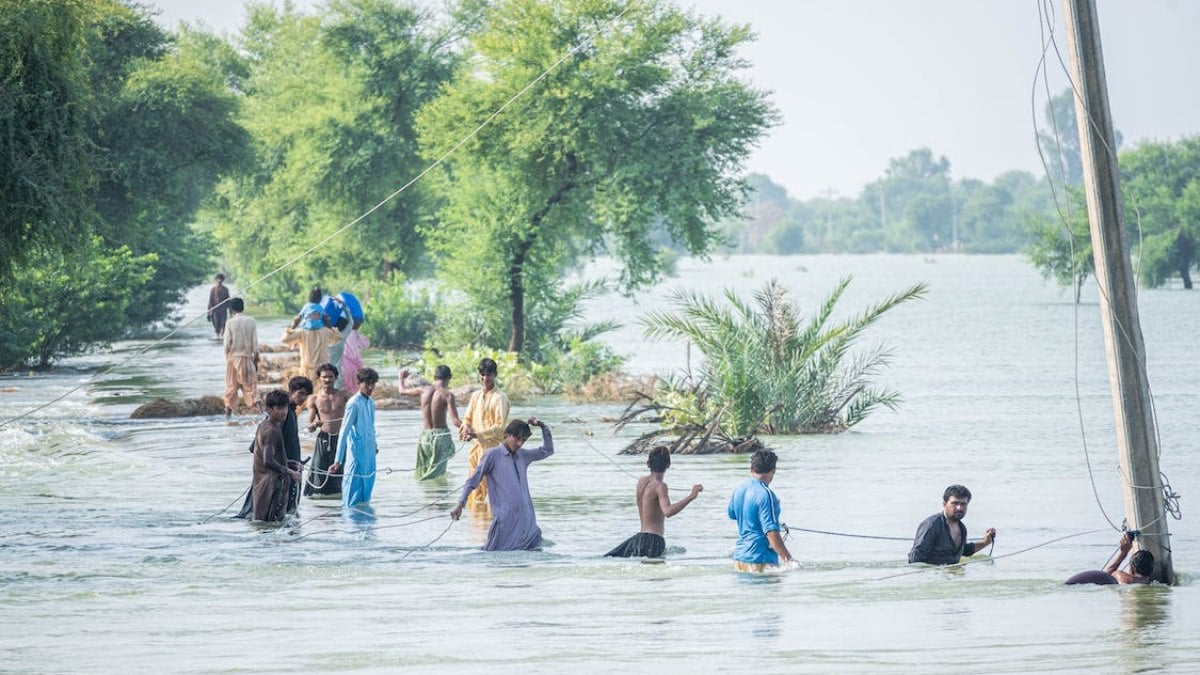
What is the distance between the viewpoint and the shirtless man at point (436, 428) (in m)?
19.5

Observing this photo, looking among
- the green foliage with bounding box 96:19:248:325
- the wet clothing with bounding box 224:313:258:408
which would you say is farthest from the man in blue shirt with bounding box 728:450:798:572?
the green foliage with bounding box 96:19:248:325

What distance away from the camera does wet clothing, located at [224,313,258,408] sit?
27078mm

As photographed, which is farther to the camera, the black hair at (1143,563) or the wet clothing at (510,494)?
the wet clothing at (510,494)

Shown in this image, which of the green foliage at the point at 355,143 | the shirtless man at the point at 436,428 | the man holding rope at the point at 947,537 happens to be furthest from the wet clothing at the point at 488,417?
the green foliage at the point at 355,143

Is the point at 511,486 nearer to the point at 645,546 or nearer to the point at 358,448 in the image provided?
the point at 645,546

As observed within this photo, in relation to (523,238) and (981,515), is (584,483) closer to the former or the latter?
(981,515)

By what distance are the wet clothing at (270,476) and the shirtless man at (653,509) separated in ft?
11.0

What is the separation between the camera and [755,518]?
1450cm

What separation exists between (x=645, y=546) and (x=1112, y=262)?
474 cm

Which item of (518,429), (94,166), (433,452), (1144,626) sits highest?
(94,166)

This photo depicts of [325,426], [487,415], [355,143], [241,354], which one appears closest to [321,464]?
[325,426]

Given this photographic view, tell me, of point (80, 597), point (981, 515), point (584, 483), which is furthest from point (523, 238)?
point (80, 597)

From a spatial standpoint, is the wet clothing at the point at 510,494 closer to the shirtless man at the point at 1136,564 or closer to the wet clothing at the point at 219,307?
the shirtless man at the point at 1136,564

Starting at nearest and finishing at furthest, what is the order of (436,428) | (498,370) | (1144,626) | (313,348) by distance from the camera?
(1144,626) < (436,428) < (313,348) < (498,370)
